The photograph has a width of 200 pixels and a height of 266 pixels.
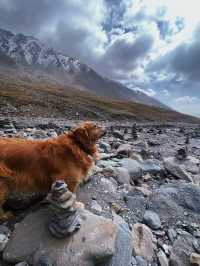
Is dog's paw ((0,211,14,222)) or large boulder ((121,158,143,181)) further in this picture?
large boulder ((121,158,143,181))

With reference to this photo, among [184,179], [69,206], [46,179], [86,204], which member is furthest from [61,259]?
[184,179]

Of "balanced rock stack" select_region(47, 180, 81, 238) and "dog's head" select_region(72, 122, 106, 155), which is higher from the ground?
"dog's head" select_region(72, 122, 106, 155)

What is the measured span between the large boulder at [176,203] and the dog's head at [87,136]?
8.21 ft

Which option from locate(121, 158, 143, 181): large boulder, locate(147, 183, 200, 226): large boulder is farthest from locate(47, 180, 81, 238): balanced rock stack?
locate(121, 158, 143, 181): large boulder

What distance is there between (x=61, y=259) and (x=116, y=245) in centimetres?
106

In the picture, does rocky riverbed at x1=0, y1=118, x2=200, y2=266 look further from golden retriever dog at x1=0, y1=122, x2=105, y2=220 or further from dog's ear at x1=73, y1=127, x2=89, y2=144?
dog's ear at x1=73, y1=127, x2=89, y2=144

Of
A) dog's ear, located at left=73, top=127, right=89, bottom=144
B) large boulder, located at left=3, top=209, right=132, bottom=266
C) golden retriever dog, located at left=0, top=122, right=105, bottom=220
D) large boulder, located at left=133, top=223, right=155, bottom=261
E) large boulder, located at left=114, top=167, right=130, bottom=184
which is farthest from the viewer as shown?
large boulder, located at left=114, top=167, right=130, bottom=184

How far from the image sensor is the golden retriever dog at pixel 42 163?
457cm

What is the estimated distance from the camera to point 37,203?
16.6 ft

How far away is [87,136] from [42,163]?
1.22m

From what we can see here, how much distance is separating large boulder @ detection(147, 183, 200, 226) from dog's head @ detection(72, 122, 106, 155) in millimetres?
2502

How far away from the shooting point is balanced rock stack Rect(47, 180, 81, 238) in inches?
153

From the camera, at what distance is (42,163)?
4738 mm

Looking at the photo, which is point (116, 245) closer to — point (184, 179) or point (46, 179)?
point (46, 179)
